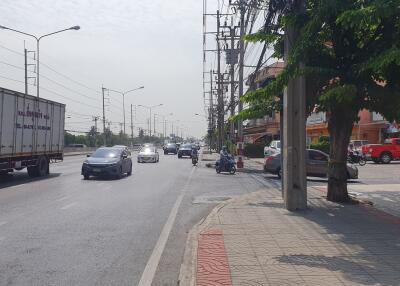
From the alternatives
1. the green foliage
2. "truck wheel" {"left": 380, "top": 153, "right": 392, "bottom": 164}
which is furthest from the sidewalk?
"truck wheel" {"left": 380, "top": 153, "right": 392, "bottom": 164}

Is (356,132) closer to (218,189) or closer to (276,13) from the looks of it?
(218,189)

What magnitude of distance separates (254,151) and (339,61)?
47.2 metres

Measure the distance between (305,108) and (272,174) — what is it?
16429 mm

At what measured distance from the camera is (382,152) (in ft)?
134

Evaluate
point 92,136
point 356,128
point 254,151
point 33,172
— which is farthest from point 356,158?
point 92,136

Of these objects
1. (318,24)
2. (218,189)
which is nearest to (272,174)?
(218,189)

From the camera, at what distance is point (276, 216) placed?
41.0 feet

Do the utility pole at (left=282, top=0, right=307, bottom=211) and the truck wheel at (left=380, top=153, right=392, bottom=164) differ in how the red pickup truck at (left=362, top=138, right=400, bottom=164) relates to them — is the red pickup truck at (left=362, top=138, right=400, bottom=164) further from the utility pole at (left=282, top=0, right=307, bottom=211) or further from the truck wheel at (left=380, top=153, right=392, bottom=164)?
the utility pole at (left=282, top=0, right=307, bottom=211)

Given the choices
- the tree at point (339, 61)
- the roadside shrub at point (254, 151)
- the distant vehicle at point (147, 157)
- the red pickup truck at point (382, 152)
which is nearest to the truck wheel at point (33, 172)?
the tree at point (339, 61)

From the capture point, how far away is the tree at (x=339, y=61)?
10609 mm

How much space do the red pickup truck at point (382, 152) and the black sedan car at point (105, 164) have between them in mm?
21286

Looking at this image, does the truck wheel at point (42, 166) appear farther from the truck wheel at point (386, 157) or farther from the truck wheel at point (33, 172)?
the truck wheel at point (386, 157)

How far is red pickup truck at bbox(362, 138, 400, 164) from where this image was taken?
134ft

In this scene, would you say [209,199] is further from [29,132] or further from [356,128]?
[356,128]
